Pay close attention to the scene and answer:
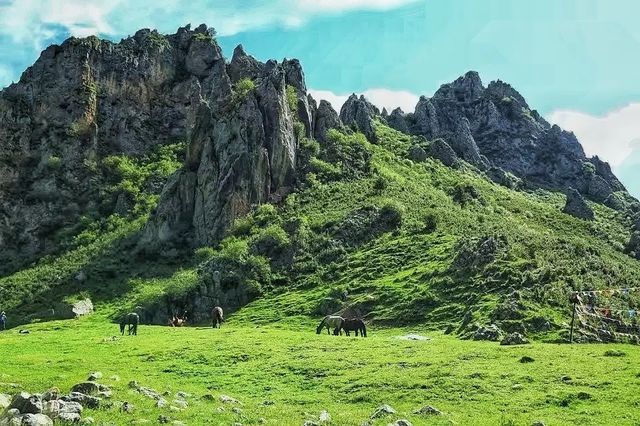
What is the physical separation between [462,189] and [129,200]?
5692cm

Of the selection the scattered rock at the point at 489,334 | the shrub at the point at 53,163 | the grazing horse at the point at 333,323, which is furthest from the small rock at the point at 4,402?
the shrub at the point at 53,163

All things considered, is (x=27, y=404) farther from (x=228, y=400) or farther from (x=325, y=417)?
(x=325, y=417)

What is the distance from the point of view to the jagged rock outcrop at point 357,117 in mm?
126312

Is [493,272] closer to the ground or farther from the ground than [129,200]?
closer to the ground

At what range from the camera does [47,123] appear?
4471 inches

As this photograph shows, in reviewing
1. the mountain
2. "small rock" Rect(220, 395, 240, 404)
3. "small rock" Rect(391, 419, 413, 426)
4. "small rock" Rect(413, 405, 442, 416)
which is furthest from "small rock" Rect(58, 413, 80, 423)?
the mountain

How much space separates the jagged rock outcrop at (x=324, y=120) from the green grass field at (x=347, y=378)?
72.8 metres

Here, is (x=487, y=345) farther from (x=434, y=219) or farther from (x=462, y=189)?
(x=462, y=189)

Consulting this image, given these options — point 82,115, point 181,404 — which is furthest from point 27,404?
point 82,115

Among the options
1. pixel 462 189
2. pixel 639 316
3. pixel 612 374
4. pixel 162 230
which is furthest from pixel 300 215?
pixel 612 374

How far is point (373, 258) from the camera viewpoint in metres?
73.2

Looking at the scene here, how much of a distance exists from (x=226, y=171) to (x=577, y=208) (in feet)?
260

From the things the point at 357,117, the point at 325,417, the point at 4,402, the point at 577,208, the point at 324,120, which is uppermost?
the point at 357,117

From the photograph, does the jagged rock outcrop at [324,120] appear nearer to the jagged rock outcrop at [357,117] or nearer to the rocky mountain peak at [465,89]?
the jagged rock outcrop at [357,117]
